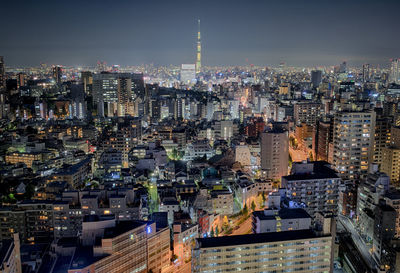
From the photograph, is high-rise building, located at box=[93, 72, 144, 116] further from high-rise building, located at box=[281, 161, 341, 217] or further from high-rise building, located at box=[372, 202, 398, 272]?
high-rise building, located at box=[372, 202, 398, 272]

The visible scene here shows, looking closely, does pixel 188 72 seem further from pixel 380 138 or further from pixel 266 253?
pixel 266 253

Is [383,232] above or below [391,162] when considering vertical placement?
below

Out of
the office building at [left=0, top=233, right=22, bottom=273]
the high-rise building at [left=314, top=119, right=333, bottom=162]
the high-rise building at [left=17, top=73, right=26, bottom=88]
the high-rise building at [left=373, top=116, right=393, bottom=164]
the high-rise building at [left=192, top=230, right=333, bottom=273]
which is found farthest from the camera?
the high-rise building at [left=17, top=73, right=26, bottom=88]

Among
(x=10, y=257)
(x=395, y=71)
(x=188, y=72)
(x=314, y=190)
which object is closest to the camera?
(x=10, y=257)

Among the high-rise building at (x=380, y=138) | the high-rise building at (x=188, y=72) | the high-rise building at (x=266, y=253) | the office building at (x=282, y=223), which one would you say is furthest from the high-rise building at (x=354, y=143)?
the high-rise building at (x=188, y=72)

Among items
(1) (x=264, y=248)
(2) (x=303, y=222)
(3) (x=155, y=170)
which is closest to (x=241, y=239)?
(1) (x=264, y=248)

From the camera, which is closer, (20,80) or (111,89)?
(111,89)

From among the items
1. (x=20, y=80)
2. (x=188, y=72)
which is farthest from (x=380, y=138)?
(x=188, y=72)

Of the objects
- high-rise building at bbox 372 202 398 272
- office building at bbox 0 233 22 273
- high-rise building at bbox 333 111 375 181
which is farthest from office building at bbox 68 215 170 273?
high-rise building at bbox 333 111 375 181
